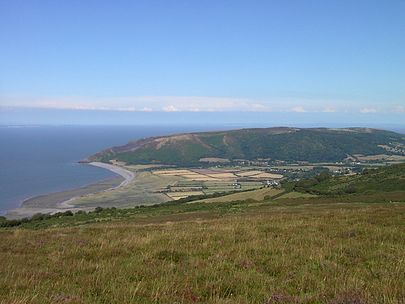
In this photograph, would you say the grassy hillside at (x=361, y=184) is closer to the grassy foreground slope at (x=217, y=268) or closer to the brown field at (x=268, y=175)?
the grassy foreground slope at (x=217, y=268)

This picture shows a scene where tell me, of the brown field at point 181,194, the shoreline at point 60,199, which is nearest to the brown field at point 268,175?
the brown field at point 181,194

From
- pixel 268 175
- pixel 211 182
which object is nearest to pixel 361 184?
pixel 211 182

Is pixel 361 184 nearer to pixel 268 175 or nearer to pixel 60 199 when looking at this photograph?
pixel 60 199

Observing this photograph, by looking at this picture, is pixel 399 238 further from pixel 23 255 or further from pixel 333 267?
pixel 23 255

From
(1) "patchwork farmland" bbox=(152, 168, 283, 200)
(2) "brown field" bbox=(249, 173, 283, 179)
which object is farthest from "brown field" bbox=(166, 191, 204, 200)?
(2) "brown field" bbox=(249, 173, 283, 179)

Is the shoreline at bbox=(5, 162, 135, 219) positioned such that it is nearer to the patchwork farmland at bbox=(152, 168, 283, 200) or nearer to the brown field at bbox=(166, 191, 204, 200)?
the patchwork farmland at bbox=(152, 168, 283, 200)
